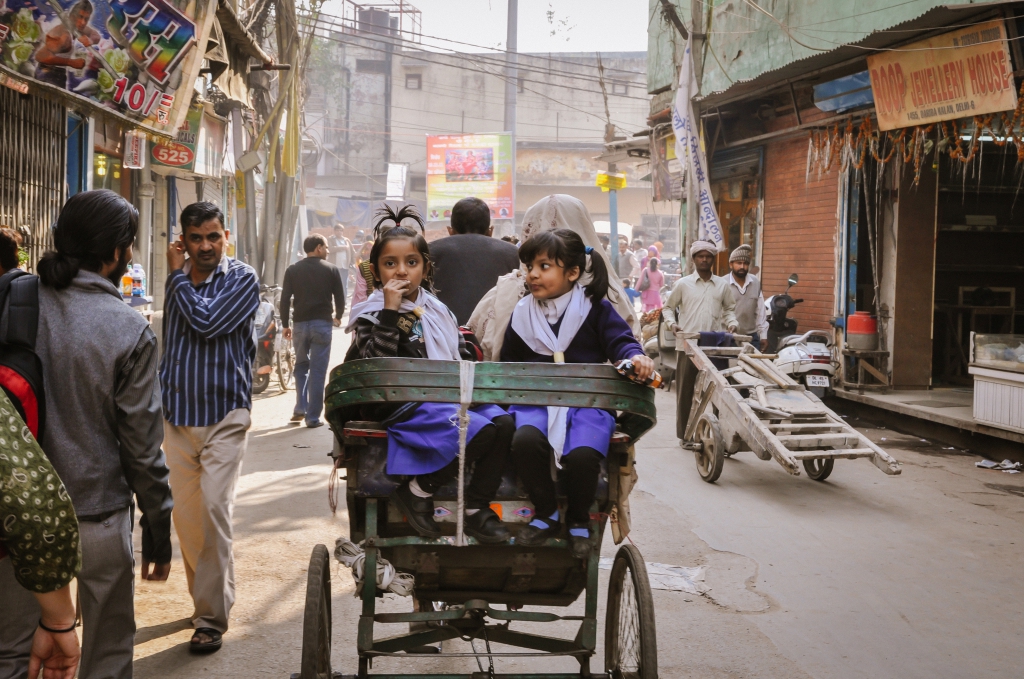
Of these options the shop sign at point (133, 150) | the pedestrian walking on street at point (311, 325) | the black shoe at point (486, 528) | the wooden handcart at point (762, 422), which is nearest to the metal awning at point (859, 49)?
the wooden handcart at point (762, 422)

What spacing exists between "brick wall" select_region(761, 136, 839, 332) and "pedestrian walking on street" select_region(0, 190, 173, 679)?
37.3 ft

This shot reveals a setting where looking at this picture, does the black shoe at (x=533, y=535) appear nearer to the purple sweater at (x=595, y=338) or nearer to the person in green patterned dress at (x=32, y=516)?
the purple sweater at (x=595, y=338)

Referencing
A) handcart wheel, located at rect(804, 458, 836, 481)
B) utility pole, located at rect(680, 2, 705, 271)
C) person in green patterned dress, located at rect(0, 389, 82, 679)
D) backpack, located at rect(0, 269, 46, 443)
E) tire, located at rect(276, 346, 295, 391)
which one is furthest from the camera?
utility pole, located at rect(680, 2, 705, 271)

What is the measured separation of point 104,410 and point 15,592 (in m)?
0.53

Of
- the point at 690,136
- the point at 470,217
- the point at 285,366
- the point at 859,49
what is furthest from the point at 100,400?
the point at 690,136

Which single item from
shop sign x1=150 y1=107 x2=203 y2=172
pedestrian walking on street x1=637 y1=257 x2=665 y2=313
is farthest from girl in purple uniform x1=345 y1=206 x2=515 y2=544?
pedestrian walking on street x1=637 y1=257 x2=665 y2=313

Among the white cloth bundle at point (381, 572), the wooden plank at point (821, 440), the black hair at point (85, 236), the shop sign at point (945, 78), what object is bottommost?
the wooden plank at point (821, 440)

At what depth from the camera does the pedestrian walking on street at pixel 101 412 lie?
2637mm

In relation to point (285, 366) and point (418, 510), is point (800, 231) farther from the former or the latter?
point (418, 510)

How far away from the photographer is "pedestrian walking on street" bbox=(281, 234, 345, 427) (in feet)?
31.4

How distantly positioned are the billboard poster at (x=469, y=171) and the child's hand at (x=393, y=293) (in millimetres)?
33637

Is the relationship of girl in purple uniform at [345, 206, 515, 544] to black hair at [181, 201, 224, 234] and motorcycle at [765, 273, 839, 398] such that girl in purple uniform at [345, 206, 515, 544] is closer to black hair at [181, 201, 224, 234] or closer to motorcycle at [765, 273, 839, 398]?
black hair at [181, 201, 224, 234]

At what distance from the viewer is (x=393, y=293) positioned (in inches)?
119

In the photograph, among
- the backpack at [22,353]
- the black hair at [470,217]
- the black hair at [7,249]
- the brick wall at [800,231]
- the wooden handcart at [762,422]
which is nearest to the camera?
the backpack at [22,353]
